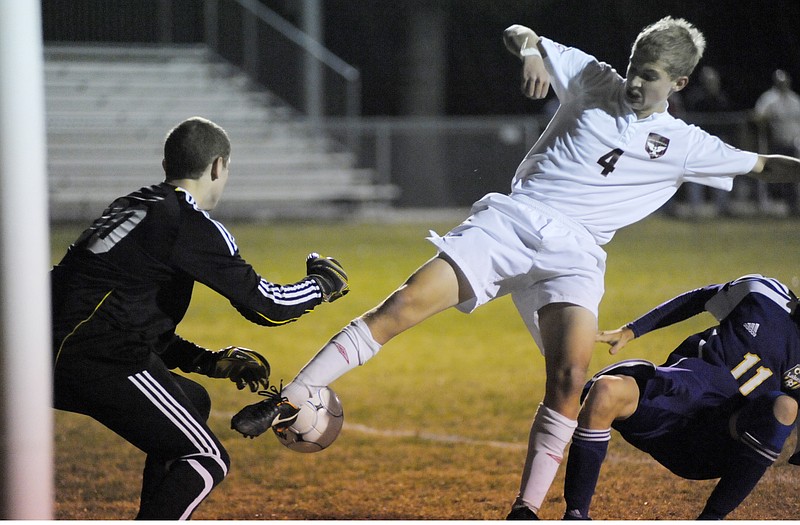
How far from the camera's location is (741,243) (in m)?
12.8

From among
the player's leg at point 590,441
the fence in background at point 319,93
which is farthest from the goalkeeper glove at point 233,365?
the fence in background at point 319,93

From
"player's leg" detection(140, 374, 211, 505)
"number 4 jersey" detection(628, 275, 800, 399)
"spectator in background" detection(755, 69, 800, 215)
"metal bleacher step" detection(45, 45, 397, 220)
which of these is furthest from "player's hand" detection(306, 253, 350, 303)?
"metal bleacher step" detection(45, 45, 397, 220)

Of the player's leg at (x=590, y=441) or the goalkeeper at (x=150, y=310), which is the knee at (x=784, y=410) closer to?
the player's leg at (x=590, y=441)

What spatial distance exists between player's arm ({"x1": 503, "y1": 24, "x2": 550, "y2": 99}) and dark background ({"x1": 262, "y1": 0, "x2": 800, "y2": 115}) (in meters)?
10.5

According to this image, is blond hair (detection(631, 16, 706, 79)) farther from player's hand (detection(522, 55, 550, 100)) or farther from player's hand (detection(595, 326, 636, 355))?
player's hand (detection(595, 326, 636, 355))

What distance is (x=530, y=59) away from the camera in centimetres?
354

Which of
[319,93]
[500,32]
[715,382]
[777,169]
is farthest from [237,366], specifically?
[500,32]

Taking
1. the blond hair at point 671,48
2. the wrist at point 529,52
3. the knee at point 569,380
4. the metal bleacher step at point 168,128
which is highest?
the blond hair at point 671,48

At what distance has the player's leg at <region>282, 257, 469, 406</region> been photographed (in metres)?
3.31

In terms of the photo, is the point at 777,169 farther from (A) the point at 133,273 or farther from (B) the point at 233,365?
(A) the point at 133,273

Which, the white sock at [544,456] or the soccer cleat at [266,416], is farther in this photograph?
the white sock at [544,456]

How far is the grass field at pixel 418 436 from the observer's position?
3.98 metres

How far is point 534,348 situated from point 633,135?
4.17 meters

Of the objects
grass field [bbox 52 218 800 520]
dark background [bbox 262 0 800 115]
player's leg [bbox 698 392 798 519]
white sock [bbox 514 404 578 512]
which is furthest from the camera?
dark background [bbox 262 0 800 115]
